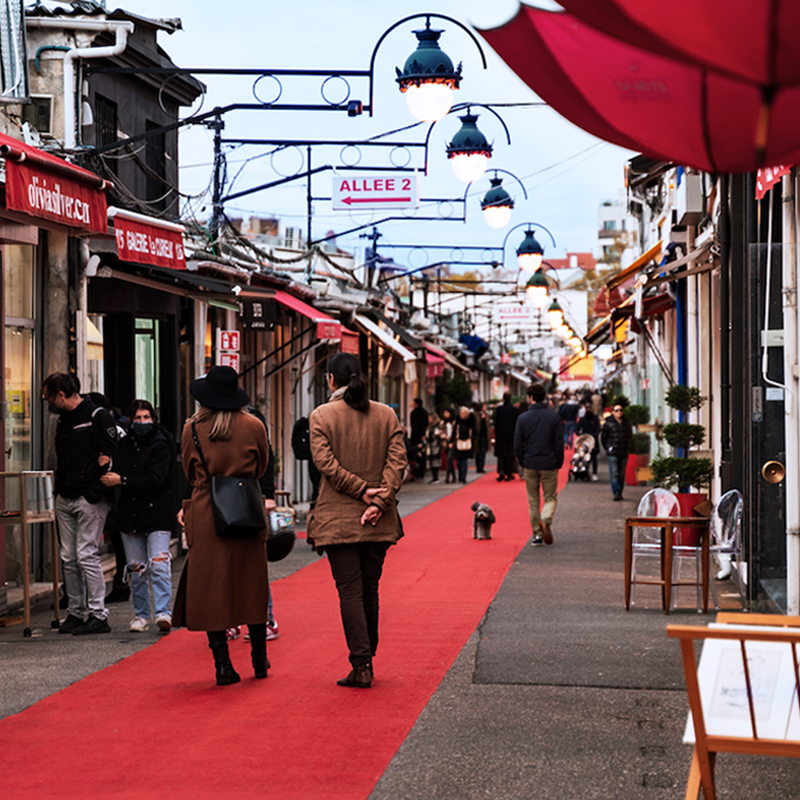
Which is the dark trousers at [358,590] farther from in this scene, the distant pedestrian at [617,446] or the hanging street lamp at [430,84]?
the distant pedestrian at [617,446]

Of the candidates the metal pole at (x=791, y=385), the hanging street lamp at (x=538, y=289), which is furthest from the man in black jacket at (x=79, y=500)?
the hanging street lamp at (x=538, y=289)

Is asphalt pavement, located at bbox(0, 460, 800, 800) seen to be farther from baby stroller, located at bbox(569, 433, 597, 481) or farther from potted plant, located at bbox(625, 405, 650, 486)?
baby stroller, located at bbox(569, 433, 597, 481)

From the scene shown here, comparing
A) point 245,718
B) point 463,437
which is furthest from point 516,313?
point 245,718

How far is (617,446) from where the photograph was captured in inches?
824

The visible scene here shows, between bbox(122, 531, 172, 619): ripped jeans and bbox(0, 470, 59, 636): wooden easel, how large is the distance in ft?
1.93

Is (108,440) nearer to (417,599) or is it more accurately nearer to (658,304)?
(417,599)

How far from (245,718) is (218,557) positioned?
3.68 feet

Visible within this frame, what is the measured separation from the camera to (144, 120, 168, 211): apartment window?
58.1ft

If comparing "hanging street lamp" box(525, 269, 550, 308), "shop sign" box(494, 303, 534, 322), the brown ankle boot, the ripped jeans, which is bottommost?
the brown ankle boot

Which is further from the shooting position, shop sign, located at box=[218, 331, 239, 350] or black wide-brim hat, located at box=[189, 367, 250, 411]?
shop sign, located at box=[218, 331, 239, 350]

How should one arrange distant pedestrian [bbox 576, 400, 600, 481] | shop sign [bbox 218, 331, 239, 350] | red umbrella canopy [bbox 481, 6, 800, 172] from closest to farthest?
red umbrella canopy [bbox 481, 6, 800, 172] < shop sign [bbox 218, 331, 239, 350] < distant pedestrian [bbox 576, 400, 600, 481]

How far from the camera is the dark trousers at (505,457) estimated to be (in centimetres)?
2659

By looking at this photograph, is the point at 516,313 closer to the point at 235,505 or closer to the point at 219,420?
the point at 219,420

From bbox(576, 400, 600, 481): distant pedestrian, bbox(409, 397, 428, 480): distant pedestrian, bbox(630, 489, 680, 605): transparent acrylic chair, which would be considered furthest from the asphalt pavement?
bbox(409, 397, 428, 480): distant pedestrian
